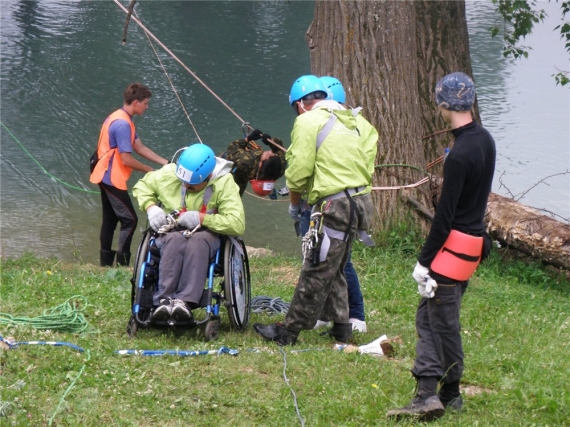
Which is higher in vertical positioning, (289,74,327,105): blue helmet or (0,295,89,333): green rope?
(289,74,327,105): blue helmet

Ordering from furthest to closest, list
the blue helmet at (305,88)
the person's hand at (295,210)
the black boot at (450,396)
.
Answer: the person's hand at (295,210), the blue helmet at (305,88), the black boot at (450,396)

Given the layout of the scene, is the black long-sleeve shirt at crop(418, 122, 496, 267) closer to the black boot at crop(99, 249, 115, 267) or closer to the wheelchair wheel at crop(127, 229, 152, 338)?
the wheelchair wheel at crop(127, 229, 152, 338)

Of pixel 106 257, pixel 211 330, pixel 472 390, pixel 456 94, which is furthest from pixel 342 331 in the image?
pixel 106 257

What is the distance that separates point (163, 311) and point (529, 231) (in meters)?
4.40

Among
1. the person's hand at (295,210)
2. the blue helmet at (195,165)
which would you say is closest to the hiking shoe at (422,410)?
the person's hand at (295,210)

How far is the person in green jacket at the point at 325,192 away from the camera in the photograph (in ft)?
17.9

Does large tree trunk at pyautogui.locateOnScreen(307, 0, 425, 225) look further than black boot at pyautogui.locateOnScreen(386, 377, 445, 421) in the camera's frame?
Yes

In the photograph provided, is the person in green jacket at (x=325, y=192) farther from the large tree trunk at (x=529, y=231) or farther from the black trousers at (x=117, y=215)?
the black trousers at (x=117, y=215)

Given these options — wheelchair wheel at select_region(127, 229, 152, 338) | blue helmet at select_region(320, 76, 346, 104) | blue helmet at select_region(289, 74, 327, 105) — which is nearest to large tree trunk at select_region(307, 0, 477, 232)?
blue helmet at select_region(320, 76, 346, 104)

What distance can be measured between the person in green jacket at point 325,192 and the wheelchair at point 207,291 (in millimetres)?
315

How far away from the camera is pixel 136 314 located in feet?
18.5

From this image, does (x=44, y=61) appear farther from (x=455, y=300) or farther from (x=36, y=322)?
(x=455, y=300)

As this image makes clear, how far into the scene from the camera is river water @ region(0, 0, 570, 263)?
1253cm

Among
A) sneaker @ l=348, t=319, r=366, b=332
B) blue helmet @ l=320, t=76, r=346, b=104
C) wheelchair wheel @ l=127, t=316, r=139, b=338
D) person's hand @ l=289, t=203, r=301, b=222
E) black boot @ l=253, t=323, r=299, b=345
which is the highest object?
blue helmet @ l=320, t=76, r=346, b=104
